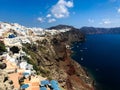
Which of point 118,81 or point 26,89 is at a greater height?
point 26,89

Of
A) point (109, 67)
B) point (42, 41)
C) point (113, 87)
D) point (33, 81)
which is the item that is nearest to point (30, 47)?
point (42, 41)

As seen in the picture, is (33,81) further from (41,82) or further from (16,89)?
(16,89)

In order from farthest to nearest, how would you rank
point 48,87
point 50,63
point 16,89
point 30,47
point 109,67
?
point 109,67 < point 30,47 < point 50,63 < point 48,87 < point 16,89

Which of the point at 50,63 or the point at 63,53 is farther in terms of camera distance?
the point at 63,53

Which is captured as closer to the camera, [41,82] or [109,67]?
[41,82]

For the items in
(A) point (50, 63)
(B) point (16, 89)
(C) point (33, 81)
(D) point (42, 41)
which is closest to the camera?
(B) point (16, 89)

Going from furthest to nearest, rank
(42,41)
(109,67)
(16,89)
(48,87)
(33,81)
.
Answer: (109,67) < (42,41) < (33,81) < (48,87) < (16,89)

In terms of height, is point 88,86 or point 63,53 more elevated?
point 63,53

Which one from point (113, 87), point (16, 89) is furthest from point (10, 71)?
point (113, 87)

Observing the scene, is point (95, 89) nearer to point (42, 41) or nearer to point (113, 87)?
point (113, 87)
